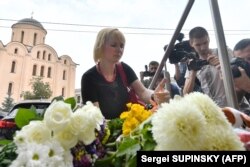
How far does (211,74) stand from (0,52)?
135ft

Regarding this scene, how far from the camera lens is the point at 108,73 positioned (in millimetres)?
1781

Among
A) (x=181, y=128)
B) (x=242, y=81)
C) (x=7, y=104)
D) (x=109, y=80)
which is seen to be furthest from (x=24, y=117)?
(x=7, y=104)

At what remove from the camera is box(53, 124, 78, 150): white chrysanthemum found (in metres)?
0.64

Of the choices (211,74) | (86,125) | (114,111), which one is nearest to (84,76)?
(114,111)

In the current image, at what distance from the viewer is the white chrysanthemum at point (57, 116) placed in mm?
640

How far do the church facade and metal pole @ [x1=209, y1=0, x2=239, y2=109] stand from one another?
36.7m

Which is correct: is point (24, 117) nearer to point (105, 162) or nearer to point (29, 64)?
point (105, 162)

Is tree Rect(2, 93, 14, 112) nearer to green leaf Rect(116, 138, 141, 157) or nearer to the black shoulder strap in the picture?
the black shoulder strap

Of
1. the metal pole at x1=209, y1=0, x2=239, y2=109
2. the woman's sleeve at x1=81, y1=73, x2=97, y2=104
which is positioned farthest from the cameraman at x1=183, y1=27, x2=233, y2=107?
the woman's sleeve at x1=81, y1=73, x2=97, y2=104

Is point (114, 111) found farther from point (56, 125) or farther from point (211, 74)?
point (56, 125)

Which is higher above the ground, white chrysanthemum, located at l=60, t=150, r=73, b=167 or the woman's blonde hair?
the woman's blonde hair

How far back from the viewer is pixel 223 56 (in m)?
1.14

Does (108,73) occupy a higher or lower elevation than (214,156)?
higher

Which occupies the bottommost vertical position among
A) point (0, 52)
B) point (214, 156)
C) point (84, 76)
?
point (214, 156)
